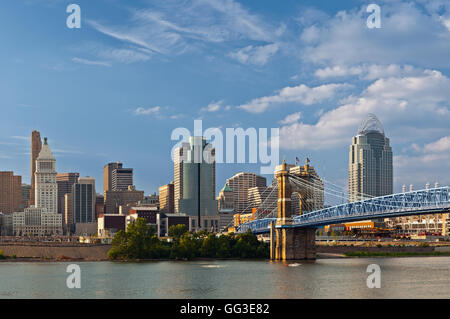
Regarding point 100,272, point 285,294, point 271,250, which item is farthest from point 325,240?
point 285,294

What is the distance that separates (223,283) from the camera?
7219 centimetres

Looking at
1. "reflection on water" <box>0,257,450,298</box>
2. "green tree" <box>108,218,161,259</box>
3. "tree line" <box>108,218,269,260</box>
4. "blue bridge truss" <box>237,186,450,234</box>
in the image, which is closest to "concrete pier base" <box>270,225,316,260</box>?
"blue bridge truss" <box>237,186,450,234</box>

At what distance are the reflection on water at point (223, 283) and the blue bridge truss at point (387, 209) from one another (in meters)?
8.85

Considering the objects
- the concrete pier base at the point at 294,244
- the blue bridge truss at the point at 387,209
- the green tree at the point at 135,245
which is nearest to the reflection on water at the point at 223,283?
the blue bridge truss at the point at 387,209

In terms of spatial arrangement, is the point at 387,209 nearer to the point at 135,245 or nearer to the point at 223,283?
the point at 223,283

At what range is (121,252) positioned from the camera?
119125 millimetres

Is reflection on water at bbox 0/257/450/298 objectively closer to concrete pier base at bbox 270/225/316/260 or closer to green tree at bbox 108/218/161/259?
green tree at bbox 108/218/161/259

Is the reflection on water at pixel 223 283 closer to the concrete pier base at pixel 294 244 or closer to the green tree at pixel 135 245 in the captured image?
the green tree at pixel 135 245

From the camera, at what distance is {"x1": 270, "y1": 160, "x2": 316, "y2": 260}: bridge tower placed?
119938mm
